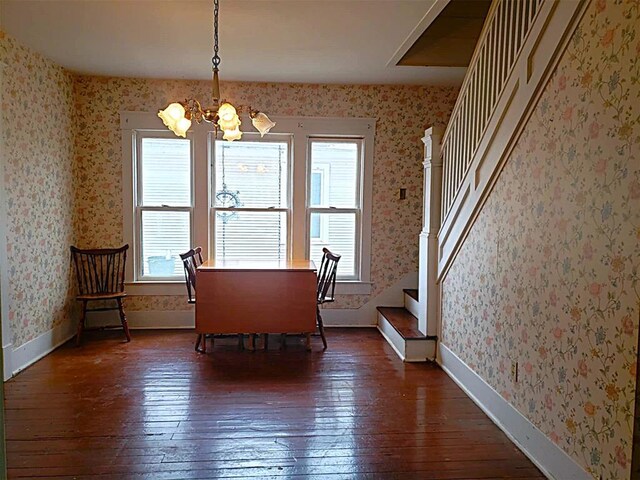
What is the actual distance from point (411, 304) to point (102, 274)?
3.02 metres

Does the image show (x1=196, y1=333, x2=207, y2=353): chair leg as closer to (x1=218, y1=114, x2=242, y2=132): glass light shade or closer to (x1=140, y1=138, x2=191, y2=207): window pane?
(x1=140, y1=138, x2=191, y2=207): window pane

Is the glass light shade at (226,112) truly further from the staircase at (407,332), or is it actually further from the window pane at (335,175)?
the staircase at (407,332)

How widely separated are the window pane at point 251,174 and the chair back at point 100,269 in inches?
43.6

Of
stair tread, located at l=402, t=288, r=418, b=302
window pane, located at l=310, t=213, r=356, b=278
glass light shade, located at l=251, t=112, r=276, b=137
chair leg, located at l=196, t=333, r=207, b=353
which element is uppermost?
glass light shade, located at l=251, t=112, r=276, b=137

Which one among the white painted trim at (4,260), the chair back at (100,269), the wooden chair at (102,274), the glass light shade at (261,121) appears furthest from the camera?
the chair back at (100,269)

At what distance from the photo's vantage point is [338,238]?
5.00m

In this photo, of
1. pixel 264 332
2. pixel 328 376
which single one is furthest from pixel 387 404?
pixel 264 332

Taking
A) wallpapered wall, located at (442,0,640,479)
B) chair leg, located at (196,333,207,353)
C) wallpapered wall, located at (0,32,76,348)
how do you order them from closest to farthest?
wallpapered wall, located at (442,0,640,479) → wallpapered wall, located at (0,32,76,348) → chair leg, located at (196,333,207,353)

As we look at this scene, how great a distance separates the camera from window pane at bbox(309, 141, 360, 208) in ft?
16.1

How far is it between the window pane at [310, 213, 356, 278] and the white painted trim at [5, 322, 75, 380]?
2.40 metres

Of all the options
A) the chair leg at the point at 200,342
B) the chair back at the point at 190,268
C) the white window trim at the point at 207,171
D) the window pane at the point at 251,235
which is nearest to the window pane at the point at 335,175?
the white window trim at the point at 207,171

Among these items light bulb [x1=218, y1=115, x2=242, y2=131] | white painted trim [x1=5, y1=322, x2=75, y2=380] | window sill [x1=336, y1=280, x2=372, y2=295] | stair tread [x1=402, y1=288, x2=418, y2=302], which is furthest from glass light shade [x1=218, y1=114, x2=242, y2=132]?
stair tread [x1=402, y1=288, x2=418, y2=302]

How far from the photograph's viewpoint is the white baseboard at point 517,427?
2.11 metres

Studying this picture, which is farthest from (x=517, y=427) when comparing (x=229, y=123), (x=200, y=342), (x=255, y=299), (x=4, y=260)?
(x=4, y=260)
